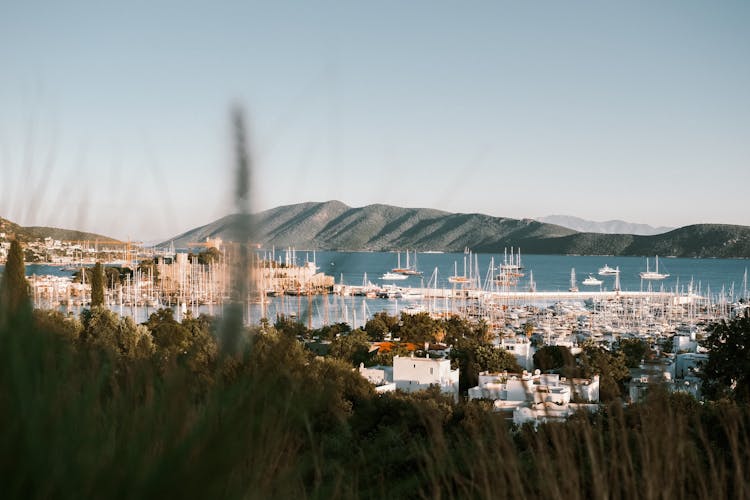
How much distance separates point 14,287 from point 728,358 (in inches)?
573

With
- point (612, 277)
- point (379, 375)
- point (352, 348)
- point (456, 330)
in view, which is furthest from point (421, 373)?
point (612, 277)

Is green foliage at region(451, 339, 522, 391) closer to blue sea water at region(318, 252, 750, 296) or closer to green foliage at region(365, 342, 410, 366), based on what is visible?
green foliage at region(365, 342, 410, 366)

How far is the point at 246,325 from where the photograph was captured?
0.80 meters

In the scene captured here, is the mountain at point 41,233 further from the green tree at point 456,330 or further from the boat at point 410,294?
the boat at point 410,294

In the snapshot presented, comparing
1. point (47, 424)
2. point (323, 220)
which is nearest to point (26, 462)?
point (47, 424)

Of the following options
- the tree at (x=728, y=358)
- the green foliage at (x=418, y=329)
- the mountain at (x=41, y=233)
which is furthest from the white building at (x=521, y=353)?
the mountain at (x=41, y=233)

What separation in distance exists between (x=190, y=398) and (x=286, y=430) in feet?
0.64

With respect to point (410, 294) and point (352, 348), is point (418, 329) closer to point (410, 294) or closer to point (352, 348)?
point (352, 348)

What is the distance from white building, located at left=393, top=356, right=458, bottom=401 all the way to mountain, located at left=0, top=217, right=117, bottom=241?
1701 cm

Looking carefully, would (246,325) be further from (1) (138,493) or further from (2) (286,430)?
(2) (286,430)

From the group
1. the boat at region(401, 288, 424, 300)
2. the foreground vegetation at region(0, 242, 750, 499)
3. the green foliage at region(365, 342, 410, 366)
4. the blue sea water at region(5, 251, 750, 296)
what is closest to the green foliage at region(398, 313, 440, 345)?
the green foliage at region(365, 342, 410, 366)

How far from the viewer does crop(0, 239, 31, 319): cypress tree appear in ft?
3.73

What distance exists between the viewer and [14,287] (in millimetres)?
1244

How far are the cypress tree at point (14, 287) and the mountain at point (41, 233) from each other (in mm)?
30
